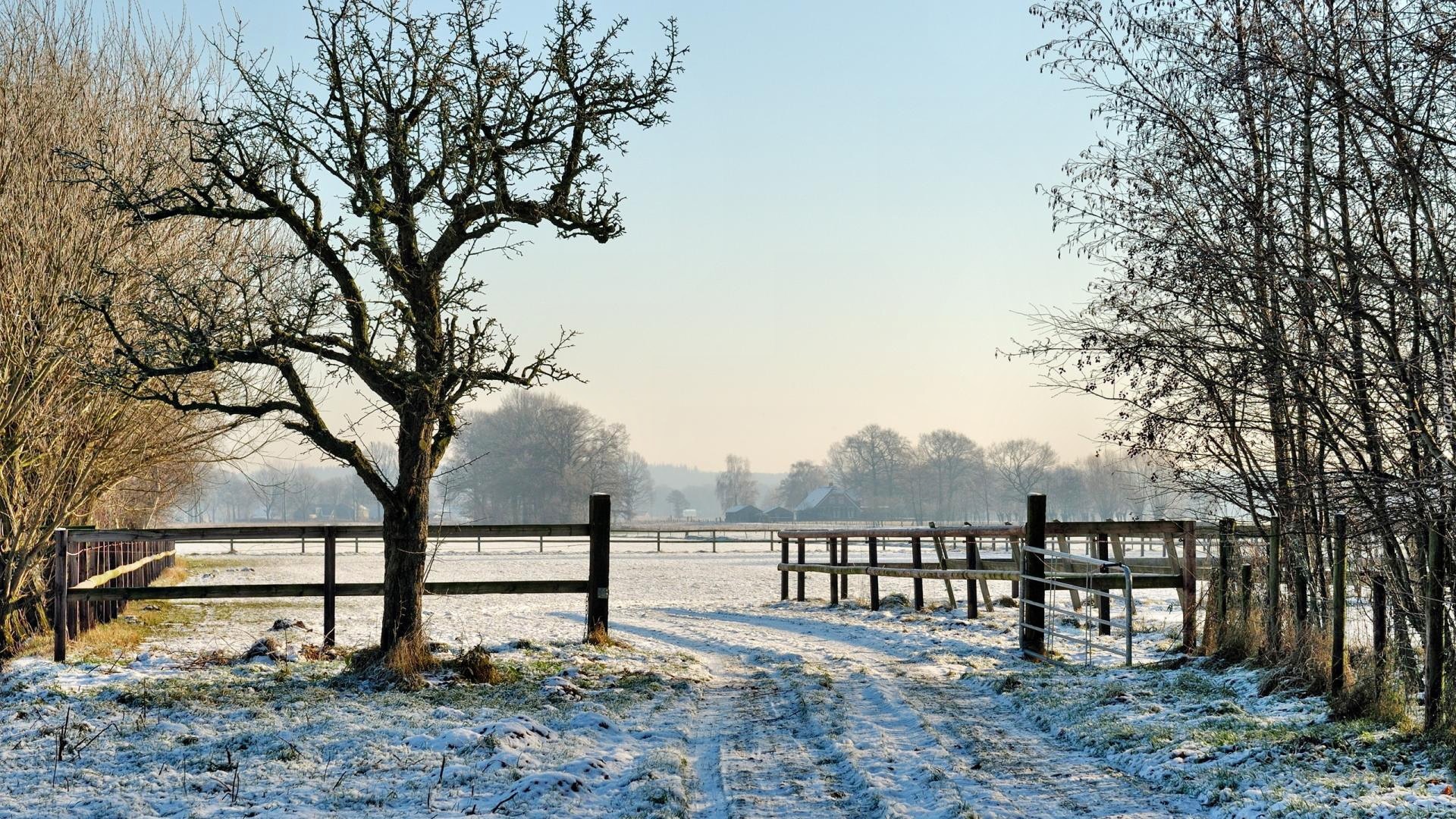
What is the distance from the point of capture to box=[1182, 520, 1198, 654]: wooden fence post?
11469 millimetres

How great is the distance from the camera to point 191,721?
26.7ft

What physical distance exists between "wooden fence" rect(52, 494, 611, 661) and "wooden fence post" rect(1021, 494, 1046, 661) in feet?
15.5

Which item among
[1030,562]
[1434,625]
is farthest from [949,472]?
[1434,625]

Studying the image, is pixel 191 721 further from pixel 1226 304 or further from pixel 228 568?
pixel 228 568

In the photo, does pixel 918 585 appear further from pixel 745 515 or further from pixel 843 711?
pixel 745 515

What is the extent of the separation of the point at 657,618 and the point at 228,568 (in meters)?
21.0

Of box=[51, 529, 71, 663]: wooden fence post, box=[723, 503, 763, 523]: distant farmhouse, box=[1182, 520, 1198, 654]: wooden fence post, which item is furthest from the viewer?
box=[723, 503, 763, 523]: distant farmhouse

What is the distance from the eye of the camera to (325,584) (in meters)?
12.1

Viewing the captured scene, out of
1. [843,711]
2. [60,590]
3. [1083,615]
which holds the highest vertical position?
[60,590]

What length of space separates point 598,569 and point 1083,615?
25.9ft

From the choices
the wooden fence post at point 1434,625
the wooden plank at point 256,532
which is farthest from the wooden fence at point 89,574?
the wooden fence post at point 1434,625

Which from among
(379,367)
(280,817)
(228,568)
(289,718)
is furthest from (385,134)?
(228,568)

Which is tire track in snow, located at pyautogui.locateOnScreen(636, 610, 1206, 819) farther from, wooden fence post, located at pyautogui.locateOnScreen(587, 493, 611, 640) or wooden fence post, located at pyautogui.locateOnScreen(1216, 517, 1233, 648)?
wooden fence post, located at pyautogui.locateOnScreen(1216, 517, 1233, 648)

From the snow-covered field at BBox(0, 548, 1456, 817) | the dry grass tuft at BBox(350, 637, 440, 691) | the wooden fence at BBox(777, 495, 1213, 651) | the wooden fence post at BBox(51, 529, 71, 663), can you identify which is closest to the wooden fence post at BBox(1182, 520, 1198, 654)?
the wooden fence at BBox(777, 495, 1213, 651)
